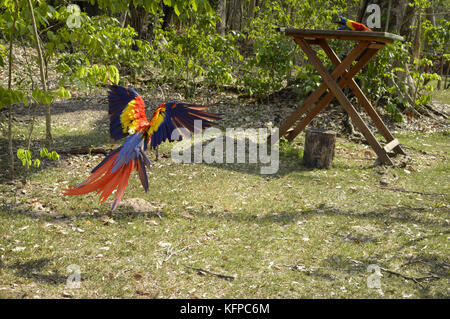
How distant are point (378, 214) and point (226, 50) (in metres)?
4.68

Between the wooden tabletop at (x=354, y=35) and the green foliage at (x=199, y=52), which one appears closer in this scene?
the wooden tabletop at (x=354, y=35)

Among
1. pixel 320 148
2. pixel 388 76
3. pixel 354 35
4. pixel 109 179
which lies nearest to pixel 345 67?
pixel 354 35

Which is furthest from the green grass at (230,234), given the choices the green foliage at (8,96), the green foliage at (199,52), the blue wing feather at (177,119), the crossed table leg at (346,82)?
A: the green foliage at (199,52)

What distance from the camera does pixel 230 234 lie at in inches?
147

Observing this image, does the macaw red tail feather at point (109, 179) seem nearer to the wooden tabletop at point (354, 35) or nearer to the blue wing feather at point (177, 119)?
the blue wing feather at point (177, 119)

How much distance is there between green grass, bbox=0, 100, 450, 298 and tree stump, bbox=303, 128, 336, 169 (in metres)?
0.14

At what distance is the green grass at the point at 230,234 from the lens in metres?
2.92

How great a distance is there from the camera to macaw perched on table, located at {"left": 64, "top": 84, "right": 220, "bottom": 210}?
2.95 m

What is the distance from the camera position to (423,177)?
18.0ft

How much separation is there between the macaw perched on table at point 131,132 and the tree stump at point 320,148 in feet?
8.23

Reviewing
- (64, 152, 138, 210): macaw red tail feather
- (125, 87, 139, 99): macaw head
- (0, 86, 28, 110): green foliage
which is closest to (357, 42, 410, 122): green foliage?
(125, 87, 139, 99): macaw head

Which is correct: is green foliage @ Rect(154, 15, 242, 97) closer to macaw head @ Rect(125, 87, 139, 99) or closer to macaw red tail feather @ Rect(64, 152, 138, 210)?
macaw head @ Rect(125, 87, 139, 99)

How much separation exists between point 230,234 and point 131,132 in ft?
4.22

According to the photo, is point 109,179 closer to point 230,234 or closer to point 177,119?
point 177,119
